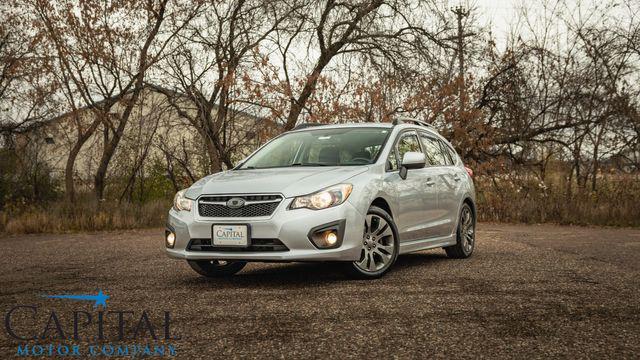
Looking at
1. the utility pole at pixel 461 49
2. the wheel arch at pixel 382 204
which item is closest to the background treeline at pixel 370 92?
the utility pole at pixel 461 49

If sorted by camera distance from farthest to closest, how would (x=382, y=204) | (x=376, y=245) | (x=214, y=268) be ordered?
(x=214, y=268)
(x=382, y=204)
(x=376, y=245)

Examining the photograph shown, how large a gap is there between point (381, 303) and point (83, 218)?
1237 centimetres

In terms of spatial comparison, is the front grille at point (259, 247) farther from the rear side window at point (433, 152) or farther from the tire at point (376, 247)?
the rear side window at point (433, 152)

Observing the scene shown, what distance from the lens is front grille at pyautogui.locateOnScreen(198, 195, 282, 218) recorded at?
645cm

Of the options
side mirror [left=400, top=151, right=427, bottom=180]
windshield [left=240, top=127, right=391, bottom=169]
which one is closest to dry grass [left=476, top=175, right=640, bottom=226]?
windshield [left=240, top=127, right=391, bottom=169]

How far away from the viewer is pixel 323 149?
312 inches

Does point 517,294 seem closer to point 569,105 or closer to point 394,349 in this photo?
point 394,349

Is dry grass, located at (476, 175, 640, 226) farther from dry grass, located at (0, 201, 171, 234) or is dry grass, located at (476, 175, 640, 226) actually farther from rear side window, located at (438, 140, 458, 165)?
rear side window, located at (438, 140, 458, 165)

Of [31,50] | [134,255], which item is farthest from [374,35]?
[134,255]

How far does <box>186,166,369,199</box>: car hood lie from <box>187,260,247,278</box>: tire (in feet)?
2.98

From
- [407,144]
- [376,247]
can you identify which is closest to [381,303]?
[376,247]

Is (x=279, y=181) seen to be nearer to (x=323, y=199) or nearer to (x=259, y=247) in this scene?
(x=323, y=199)

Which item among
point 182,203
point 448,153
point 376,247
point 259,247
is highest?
point 448,153

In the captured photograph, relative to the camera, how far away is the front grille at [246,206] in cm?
645
